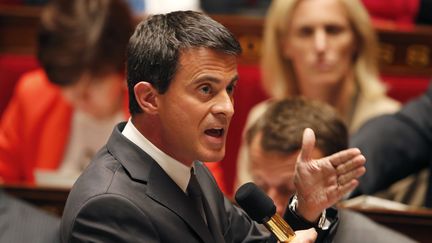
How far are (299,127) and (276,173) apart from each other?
9 centimetres

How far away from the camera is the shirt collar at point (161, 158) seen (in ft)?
3.49

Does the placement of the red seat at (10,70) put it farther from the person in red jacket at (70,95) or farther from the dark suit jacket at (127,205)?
the dark suit jacket at (127,205)

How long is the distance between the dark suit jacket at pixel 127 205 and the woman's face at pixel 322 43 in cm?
112

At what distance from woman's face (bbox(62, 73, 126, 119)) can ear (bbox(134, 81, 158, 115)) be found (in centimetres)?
120

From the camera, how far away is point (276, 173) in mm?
1579

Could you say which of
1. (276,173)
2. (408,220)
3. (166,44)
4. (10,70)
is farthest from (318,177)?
(10,70)

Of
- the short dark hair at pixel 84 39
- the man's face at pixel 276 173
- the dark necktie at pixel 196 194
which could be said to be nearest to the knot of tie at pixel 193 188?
the dark necktie at pixel 196 194

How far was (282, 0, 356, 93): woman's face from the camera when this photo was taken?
2.18 m

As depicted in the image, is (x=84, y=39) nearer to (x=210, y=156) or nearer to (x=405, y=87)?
(x=405, y=87)

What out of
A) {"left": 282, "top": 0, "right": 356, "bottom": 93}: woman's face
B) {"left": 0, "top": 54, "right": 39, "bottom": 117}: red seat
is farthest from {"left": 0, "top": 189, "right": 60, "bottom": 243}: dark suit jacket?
{"left": 0, "top": 54, "right": 39, "bottom": 117}: red seat

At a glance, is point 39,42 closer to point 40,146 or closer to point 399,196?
point 40,146

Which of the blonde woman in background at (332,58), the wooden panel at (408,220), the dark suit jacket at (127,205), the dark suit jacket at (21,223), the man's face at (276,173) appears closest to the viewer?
the dark suit jacket at (127,205)

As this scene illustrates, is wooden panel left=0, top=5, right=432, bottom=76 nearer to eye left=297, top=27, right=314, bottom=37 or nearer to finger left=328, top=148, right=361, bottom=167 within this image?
eye left=297, top=27, right=314, bottom=37

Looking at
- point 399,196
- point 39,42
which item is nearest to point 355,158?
point 399,196
